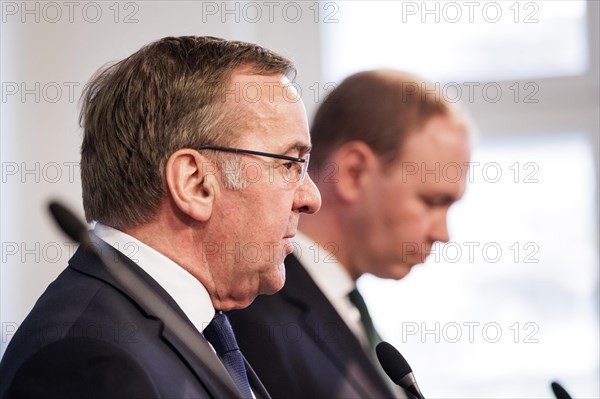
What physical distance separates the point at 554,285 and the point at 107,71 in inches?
69.2

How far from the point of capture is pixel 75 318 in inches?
44.0

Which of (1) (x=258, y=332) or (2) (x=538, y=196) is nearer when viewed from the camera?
(1) (x=258, y=332)

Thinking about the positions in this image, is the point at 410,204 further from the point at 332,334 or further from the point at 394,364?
the point at 394,364

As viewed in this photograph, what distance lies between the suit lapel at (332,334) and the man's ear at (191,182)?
46cm

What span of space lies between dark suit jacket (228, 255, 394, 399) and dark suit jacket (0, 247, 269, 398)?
1.39 ft

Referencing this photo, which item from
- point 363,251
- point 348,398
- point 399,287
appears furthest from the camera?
point 399,287

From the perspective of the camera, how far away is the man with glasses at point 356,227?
5.49 feet

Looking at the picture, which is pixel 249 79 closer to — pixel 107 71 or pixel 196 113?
pixel 196 113

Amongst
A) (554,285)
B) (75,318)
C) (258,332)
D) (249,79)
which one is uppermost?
(249,79)

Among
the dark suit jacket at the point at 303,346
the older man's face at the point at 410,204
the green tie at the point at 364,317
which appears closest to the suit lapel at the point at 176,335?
the dark suit jacket at the point at 303,346

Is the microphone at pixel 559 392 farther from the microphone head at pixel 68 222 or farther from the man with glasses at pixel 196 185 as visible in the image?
the microphone head at pixel 68 222

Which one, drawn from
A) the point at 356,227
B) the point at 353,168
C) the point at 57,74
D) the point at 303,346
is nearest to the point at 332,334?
the point at 303,346

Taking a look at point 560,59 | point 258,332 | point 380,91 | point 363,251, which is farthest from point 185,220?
point 560,59

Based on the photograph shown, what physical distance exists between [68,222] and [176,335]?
19 centimetres
